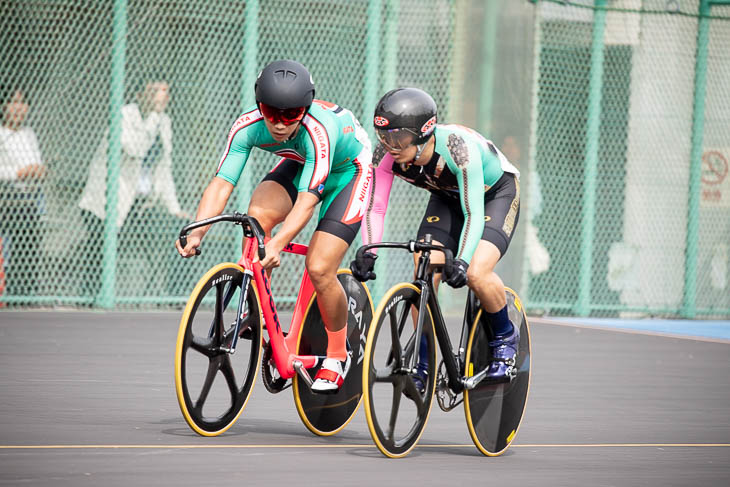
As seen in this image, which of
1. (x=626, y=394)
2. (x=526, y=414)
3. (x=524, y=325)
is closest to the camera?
(x=524, y=325)

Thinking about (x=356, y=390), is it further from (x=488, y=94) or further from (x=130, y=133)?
(x=488, y=94)

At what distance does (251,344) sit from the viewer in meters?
6.17

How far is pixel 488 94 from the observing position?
14.4m

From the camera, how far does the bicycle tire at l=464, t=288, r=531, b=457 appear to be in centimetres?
621

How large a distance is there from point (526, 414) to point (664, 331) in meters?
6.88

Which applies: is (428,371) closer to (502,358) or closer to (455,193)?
(502,358)

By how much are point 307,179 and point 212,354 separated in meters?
0.99

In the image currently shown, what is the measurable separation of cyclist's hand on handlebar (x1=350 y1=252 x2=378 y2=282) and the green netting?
8935mm

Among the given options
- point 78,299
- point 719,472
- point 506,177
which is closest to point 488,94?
point 78,299

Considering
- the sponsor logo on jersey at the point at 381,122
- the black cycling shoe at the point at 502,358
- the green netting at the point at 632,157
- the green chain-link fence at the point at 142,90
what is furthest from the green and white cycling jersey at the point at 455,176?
the green netting at the point at 632,157

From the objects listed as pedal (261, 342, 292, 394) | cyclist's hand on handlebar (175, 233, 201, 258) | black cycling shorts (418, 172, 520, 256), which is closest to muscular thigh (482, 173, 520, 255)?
black cycling shorts (418, 172, 520, 256)

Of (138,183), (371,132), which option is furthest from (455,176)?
(371,132)

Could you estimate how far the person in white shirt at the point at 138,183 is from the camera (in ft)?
41.2

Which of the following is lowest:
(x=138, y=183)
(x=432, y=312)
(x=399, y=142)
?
(x=432, y=312)
